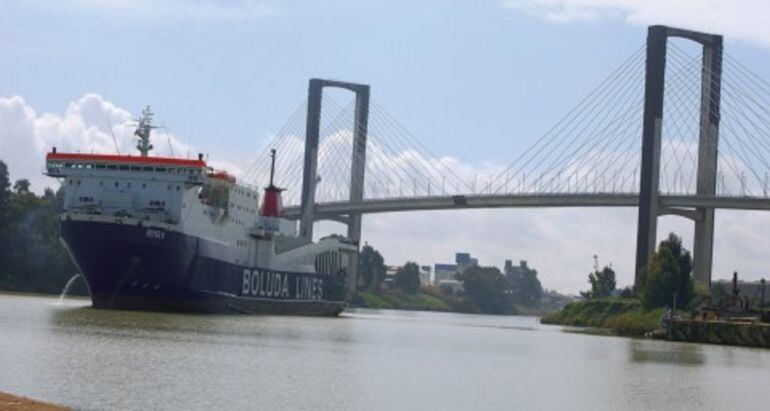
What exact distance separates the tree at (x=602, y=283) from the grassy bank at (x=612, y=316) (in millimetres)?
11669

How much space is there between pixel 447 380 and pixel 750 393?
21.9ft

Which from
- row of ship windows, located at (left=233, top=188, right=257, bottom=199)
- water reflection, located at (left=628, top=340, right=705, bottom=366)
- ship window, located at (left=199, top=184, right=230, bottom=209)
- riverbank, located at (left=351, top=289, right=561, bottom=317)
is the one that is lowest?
water reflection, located at (left=628, top=340, right=705, bottom=366)

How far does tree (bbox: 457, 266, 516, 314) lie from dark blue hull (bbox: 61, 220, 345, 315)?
12342 cm

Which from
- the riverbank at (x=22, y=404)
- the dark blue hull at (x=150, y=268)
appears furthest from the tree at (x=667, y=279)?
the riverbank at (x=22, y=404)

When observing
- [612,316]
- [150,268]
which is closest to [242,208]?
[150,268]

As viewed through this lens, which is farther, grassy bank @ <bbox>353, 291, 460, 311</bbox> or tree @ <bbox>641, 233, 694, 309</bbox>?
grassy bank @ <bbox>353, 291, 460, 311</bbox>

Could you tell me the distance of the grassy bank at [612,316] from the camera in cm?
7119

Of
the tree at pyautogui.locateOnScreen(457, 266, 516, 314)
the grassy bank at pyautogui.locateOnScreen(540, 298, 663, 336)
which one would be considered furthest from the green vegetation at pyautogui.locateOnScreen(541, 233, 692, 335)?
the tree at pyautogui.locateOnScreen(457, 266, 516, 314)

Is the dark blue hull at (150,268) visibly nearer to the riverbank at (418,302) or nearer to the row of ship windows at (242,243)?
the row of ship windows at (242,243)

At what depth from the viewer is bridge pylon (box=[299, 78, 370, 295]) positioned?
99062 mm

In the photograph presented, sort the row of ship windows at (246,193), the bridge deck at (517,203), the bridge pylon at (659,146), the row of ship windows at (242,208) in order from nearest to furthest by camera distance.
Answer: the row of ship windows at (242,208) → the row of ship windows at (246,193) → the bridge pylon at (659,146) → the bridge deck at (517,203)

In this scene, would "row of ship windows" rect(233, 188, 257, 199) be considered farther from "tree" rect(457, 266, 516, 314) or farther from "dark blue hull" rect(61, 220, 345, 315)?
"tree" rect(457, 266, 516, 314)

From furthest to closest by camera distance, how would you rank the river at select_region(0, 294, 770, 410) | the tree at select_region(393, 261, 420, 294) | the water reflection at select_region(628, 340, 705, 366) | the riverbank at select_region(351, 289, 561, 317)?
the tree at select_region(393, 261, 420, 294) < the riverbank at select_region(351, 289, 561, 317) < the water reflection at select_region(628, 340, 705, 366) < the river at select_region(0, 294, 770, 410)

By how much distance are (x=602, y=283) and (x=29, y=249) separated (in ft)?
129
